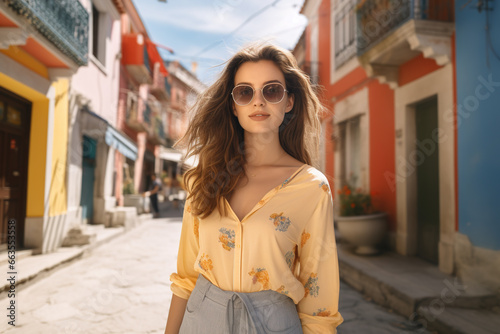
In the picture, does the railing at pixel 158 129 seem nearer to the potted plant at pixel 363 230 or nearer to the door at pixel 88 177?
the door at pixel 88 177

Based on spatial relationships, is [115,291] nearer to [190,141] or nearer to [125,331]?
[125,331]

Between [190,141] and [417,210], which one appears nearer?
[190,141]

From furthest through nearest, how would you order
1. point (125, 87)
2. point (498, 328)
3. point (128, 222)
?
point (125, 87) → point (128, 222) → point (498, 328)

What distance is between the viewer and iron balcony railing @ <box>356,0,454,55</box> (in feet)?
17.7

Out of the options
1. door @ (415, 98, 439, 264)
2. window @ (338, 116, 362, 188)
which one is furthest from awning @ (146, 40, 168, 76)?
door @ (415, 98, 439, 264)

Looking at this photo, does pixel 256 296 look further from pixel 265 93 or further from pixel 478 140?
pixel 478 140

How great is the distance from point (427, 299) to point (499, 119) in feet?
7.42

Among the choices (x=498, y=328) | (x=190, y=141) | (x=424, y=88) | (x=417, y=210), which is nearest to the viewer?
(x=190, y=141)

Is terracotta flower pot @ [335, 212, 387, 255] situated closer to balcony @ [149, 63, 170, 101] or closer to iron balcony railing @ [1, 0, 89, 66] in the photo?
iron balcony railing @ [1, 0, 89, 66]

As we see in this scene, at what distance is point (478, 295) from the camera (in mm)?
4129

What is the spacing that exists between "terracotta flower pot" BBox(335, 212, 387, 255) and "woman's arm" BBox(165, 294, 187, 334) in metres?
5.37

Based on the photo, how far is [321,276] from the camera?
1366mm

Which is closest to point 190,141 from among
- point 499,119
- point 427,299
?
point 427,299

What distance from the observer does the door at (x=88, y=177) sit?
33.3 feet
